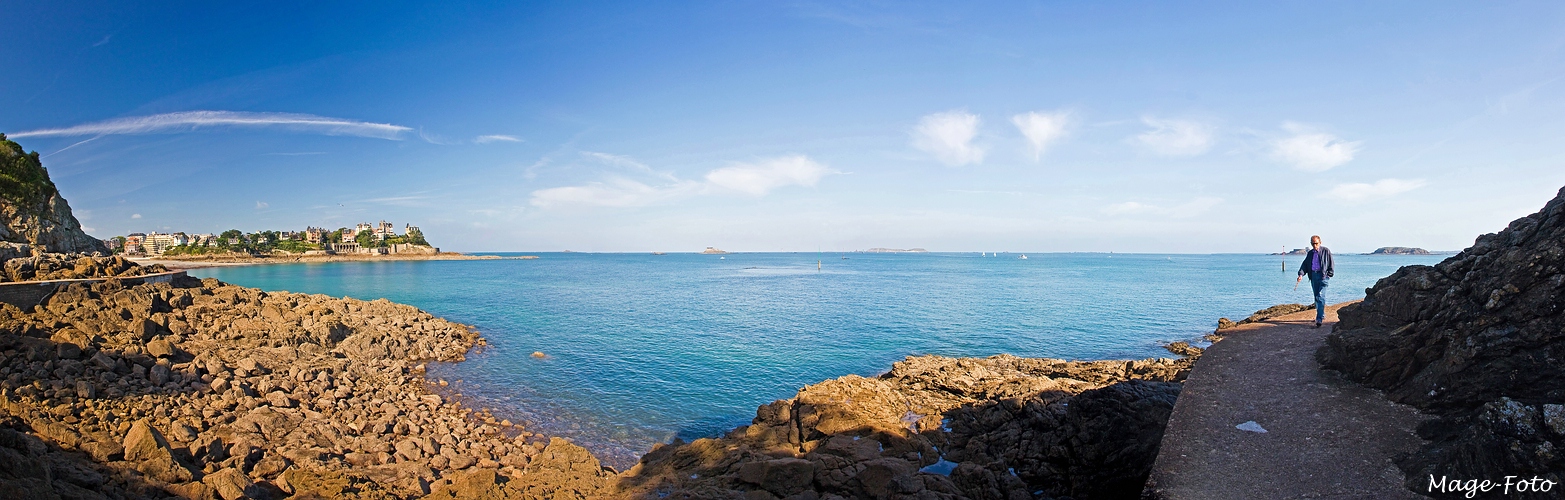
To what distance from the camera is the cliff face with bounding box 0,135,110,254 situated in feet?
87.5

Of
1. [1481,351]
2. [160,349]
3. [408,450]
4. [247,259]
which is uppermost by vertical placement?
[1481,351]

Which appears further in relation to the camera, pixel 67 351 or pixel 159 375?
pixel 67 351

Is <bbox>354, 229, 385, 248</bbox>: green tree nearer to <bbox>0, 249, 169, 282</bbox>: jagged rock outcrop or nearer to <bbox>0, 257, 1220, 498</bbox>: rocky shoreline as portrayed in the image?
<bbox>0, 249, 169, 282</bbox>: jagged rock outcrop

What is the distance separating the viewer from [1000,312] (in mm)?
40469

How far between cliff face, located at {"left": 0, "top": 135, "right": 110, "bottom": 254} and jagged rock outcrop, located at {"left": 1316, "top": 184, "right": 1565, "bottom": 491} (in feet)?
147

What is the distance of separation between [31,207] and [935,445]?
4210 centimetres

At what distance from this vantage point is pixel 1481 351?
27.7 feet

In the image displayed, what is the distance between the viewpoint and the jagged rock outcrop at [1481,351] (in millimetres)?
6426

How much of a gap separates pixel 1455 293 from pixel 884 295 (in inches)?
1861

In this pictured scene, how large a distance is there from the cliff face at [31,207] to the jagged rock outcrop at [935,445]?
3459cm

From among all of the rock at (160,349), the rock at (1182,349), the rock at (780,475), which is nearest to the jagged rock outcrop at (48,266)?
the rock at (160,349)

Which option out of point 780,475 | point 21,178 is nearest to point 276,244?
point 21,178

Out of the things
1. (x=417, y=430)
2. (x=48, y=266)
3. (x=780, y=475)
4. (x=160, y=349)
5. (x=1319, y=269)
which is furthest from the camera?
(x=48, y=266)

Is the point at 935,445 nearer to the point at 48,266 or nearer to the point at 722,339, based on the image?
the point at 722,339
